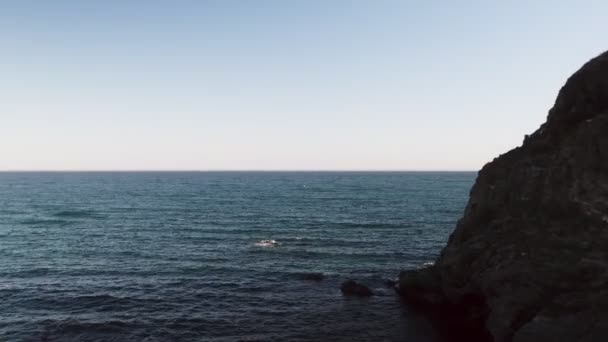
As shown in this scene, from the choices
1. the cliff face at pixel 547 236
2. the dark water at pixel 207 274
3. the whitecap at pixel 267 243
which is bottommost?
the dark water at pixel 207 274

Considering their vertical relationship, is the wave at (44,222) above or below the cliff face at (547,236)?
below

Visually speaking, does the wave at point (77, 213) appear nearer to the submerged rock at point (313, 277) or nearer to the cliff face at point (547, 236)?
the submerged rock at point (313, 277)

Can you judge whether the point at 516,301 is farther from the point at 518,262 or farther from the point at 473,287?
the point at 473,287

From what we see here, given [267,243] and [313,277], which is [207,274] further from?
[267,243]

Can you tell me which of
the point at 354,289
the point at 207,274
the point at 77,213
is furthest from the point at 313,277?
the point at 77,213

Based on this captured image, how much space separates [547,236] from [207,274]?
3775cm

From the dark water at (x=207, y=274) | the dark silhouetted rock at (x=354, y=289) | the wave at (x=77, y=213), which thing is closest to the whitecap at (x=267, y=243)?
the dark water at (x=207, y=274)

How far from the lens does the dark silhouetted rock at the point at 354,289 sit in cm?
4362

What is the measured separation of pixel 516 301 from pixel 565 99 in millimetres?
18294

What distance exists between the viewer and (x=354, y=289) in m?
44.0

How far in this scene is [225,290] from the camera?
45625mm

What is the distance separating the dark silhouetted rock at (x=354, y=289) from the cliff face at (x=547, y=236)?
776 cm

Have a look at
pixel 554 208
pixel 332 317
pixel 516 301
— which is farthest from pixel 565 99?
pixel 332 317

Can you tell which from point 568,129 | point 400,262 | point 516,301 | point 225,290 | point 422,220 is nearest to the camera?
point 516,301
